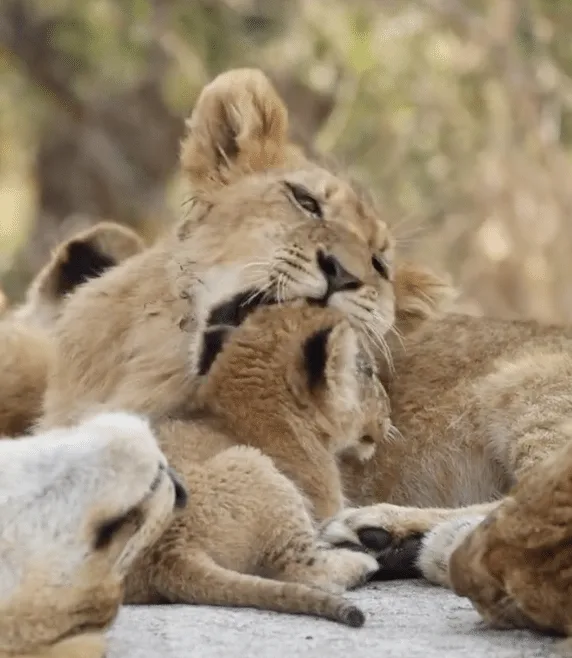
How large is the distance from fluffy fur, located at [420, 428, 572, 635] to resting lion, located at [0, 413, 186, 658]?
0.61 meters

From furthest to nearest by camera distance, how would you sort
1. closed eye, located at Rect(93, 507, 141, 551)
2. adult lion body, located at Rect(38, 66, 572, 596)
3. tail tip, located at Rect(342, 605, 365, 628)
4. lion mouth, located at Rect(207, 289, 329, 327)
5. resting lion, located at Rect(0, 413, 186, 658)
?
adult lion body, located at Rect(38, 66, 572, 596), lion mouth, located at Rect(207, 289, 329, 327), tail tip, located at Rect(342, 605, 365, 628), closed eye, located at Rect(93, 507, 141, 551), resting lion, located at Rect(0, 413, 186, 658)

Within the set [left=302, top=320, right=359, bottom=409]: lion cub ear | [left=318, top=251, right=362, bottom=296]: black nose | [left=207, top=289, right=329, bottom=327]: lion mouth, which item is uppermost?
[left=318, top=251, right=362, bottom=296]: black nose

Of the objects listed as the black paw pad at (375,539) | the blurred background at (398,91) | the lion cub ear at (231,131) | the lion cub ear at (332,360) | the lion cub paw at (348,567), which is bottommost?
the lion cub paw at (348,567)

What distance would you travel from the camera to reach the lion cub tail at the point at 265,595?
308cm

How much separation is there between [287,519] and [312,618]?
1.42ft

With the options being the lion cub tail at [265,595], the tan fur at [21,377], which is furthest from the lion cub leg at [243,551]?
the tan fur at [21,377]

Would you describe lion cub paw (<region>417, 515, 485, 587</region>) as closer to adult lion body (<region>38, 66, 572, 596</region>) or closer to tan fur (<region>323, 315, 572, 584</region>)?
adult lion body (<region>38, 66, 572, 596</region>)

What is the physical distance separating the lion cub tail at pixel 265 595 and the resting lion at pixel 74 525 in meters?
0.19

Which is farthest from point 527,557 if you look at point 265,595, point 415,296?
point 415,296

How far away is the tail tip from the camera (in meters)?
3.05

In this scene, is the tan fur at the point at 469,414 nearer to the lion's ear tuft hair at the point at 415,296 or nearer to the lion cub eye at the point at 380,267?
the lion's ear tuft hair at the point at 415,296

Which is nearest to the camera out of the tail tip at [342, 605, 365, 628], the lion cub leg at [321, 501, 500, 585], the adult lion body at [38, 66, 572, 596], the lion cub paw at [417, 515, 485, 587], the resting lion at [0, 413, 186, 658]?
the resting lion at [0, 413, 186, 658]

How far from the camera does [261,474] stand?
359 cm

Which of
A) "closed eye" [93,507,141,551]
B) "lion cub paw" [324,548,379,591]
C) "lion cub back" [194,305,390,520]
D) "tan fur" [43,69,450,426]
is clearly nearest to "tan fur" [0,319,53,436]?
"tan fur" [43,69,450,426]
